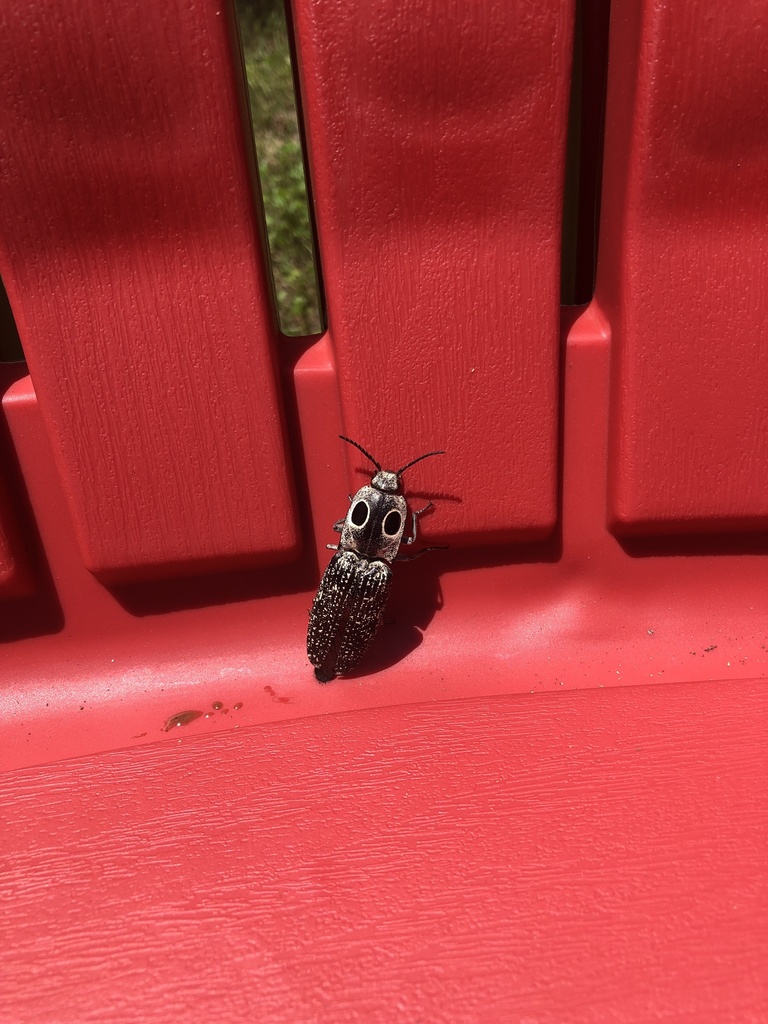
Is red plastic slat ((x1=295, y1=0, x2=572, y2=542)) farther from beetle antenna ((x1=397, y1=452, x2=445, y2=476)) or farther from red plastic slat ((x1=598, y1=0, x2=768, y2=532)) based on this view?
red plastic slat ((x1=598, y1=0, x2=768, y2=532))

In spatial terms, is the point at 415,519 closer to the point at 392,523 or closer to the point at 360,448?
the point at 392,523

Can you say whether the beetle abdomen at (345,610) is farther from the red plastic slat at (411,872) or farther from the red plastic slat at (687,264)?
the red plastic slat at (687,264)

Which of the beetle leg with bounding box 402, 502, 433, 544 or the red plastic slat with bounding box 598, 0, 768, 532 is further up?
the red plastic slat with bounding box 598, 0, 768, 532

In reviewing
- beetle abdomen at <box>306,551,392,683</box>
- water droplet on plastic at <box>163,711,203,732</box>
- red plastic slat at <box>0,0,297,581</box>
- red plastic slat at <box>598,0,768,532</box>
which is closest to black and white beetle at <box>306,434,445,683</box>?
beetle abdomen at <box>306,551,392,683</box>

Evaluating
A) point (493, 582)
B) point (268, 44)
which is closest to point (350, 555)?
point (493, 582)

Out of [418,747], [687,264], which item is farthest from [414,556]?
[687,264]

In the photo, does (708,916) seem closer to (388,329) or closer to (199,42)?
(388,329)
